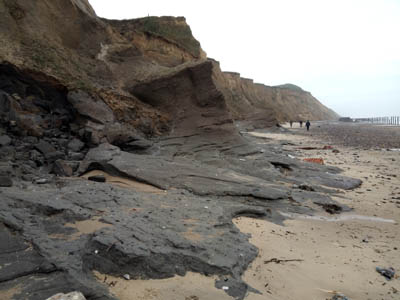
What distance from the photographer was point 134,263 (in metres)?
2.69

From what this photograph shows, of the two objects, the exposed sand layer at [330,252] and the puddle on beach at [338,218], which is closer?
the exposed sand layer at [330,252]

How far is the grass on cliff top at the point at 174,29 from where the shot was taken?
755 inches

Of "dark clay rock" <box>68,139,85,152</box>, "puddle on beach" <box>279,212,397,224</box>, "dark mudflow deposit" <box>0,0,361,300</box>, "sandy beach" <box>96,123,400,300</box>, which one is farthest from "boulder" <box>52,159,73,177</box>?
"puddle on beach" <box>279,212,397,224</box>

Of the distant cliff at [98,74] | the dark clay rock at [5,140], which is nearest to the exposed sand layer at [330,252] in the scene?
the dark clay rock at [5,140]

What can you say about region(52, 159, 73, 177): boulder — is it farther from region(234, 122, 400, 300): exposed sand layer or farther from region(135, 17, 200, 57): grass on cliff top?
region(135, 17, 200, 57): grass on cliff top

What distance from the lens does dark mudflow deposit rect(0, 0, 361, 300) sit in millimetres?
2699

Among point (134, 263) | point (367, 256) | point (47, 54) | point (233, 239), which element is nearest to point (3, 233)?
point (134, 263)

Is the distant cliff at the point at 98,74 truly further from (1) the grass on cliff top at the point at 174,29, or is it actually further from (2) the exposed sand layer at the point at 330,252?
(1) the grass on cliff top at the point at 174,29

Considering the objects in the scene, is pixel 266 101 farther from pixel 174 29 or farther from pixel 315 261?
pixel 315 261

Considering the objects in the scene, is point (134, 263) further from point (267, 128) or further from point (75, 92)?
point (267, 128)

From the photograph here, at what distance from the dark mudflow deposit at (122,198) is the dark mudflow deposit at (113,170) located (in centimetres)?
2

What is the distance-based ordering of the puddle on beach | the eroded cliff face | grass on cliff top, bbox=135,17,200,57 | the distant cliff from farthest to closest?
the eroded cliff face → grass on cliff top, bbox=135,17,200,57 → the distant cliff → the puddle on beach

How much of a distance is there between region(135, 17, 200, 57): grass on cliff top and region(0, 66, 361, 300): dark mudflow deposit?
12.8 m

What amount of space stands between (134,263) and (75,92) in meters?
5.54
